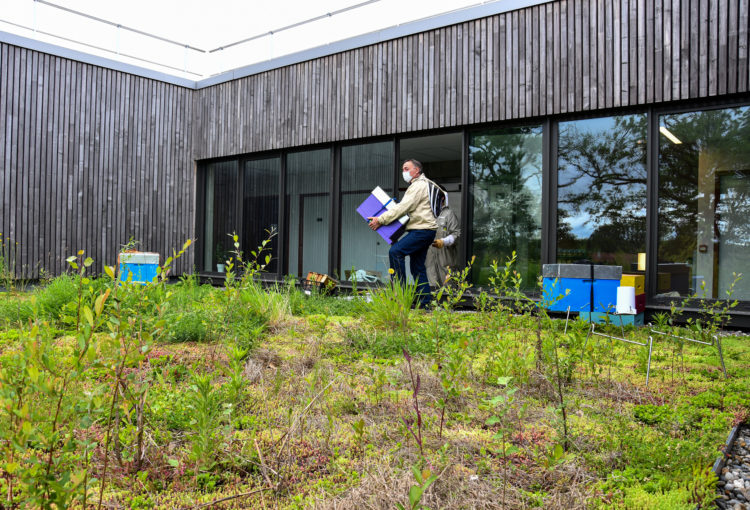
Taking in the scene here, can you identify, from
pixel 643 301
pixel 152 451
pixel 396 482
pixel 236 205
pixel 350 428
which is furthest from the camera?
pixel 236 205

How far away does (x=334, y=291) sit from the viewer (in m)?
8.56

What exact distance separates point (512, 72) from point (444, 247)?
253cm

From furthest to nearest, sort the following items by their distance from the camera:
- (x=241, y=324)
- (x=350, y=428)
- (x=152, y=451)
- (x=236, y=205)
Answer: (x=236, y=205) → (x=241, y=324) → (x=350, y=428) → (x=152, y=451)

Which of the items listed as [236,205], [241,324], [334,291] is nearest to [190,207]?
[236,205]

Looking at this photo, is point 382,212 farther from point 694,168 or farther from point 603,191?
point 694,168

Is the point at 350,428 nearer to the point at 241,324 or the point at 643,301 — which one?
the point at 241,324

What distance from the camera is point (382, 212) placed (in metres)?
6.77

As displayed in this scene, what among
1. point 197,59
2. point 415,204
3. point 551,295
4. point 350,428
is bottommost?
point 350,428

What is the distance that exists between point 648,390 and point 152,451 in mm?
2528

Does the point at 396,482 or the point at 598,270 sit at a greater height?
the point at 598,270

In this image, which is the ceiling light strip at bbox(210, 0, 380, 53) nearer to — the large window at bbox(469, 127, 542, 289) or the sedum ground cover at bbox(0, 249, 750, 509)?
the large window at bbox(469, 127, 542, 289)

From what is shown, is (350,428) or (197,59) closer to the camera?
(350,428)

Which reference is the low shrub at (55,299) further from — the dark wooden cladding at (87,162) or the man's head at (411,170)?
the dark wooden cladding at (87,162)

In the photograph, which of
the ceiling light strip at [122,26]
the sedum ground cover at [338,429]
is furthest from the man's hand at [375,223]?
the ceiling light strip at [122,26]
